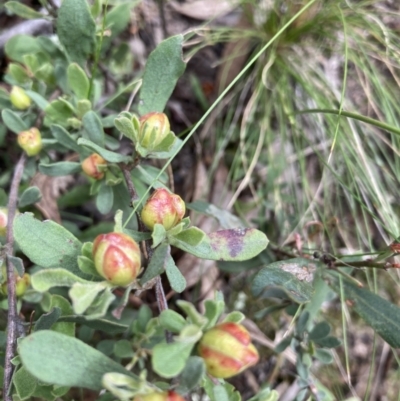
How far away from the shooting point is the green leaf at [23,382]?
93cm

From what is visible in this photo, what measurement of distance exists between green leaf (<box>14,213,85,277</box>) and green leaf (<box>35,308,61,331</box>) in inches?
3.6

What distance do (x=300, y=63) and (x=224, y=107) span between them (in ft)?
1.15

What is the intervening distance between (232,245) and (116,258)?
28 centimetres

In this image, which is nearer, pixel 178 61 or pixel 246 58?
pixel 178 61

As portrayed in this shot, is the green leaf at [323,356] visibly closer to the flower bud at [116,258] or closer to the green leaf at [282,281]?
the green leaf at [282,281]

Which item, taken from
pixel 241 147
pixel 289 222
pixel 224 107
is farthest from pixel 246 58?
pixel 289 222

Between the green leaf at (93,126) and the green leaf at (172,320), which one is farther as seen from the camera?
the green leaf at (93,126)

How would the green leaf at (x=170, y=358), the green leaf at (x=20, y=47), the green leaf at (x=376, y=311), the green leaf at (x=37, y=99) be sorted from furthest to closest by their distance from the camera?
1. the green leaf at (x=20, y=47)
2. the green leaf at (x=37, y=99)
3. the green leaf at (x=376, y=311)
4. the green leaf at (x=170, y=358)

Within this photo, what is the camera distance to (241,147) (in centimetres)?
171

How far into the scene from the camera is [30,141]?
49.9 inches

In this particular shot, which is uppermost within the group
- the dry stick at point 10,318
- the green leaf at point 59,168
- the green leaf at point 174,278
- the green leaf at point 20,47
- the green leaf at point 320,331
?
the green leaf at point 20,47

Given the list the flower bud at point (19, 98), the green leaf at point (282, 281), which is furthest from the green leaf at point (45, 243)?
the flower bud at point (19, 98)

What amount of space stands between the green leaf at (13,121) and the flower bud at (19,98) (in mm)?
73

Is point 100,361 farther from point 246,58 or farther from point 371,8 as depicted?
point 371,8
